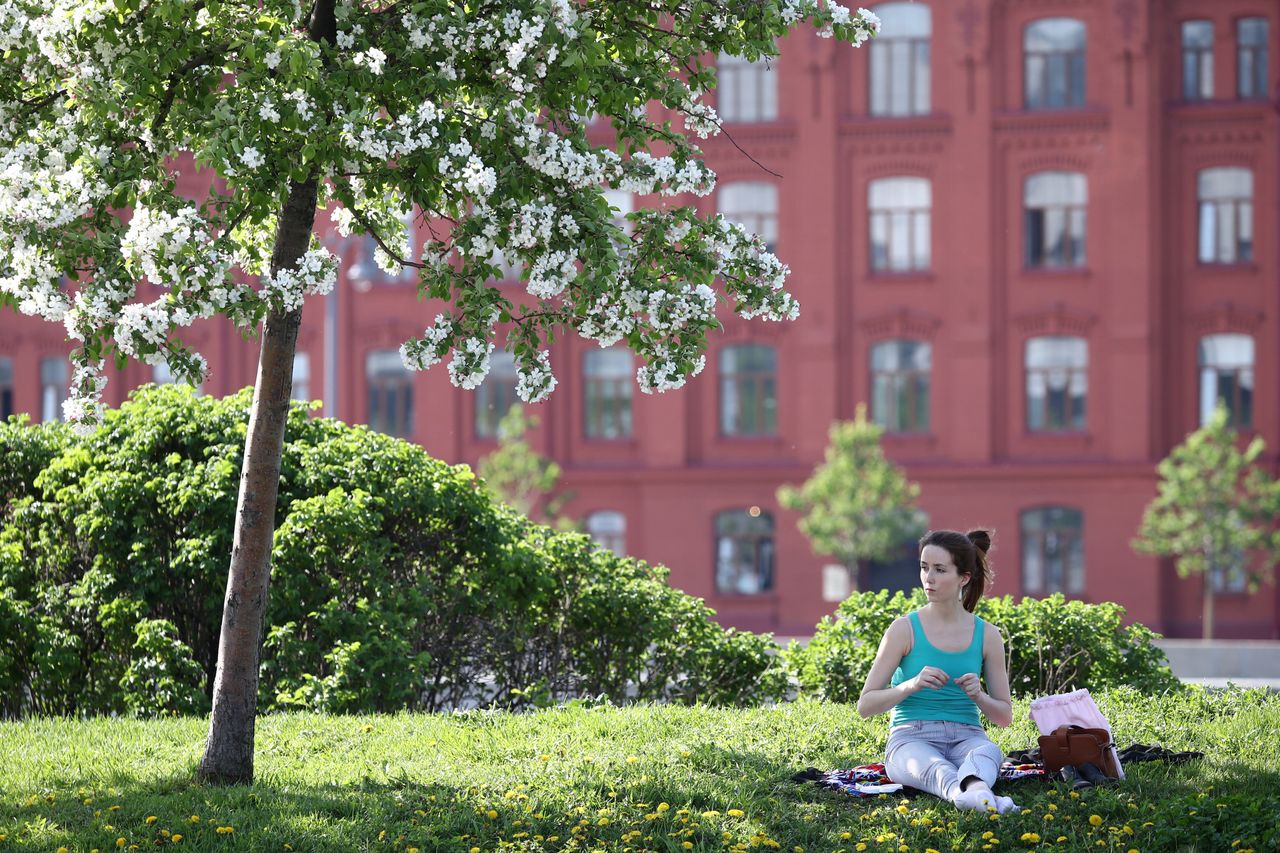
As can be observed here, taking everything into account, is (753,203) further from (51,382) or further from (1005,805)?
(1005,805)

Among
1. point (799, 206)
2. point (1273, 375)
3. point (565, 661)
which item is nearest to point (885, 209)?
point (799, 206)

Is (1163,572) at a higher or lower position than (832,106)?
lower

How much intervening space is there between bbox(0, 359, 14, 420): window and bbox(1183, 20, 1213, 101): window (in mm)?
29175

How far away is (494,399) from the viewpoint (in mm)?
41250

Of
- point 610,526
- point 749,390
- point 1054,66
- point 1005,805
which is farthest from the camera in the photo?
point 610,526

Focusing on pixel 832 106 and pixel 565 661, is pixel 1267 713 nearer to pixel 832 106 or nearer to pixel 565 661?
pixel 565 661

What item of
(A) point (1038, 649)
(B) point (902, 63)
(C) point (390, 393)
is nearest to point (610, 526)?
(C) point (390, 393)

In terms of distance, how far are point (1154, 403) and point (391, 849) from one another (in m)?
33.5

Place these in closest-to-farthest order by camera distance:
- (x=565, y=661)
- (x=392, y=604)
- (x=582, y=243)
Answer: (x=582, y=243) → (x=392, y=604) → (x=565, y=661)

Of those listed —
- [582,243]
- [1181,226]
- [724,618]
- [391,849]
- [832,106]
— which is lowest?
[724,618]

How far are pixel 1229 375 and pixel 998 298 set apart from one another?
215 inches

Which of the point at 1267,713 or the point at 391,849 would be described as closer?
the point at 391,849

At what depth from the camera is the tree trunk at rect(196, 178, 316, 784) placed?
8.62 metres

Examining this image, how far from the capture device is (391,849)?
7.43 metres
